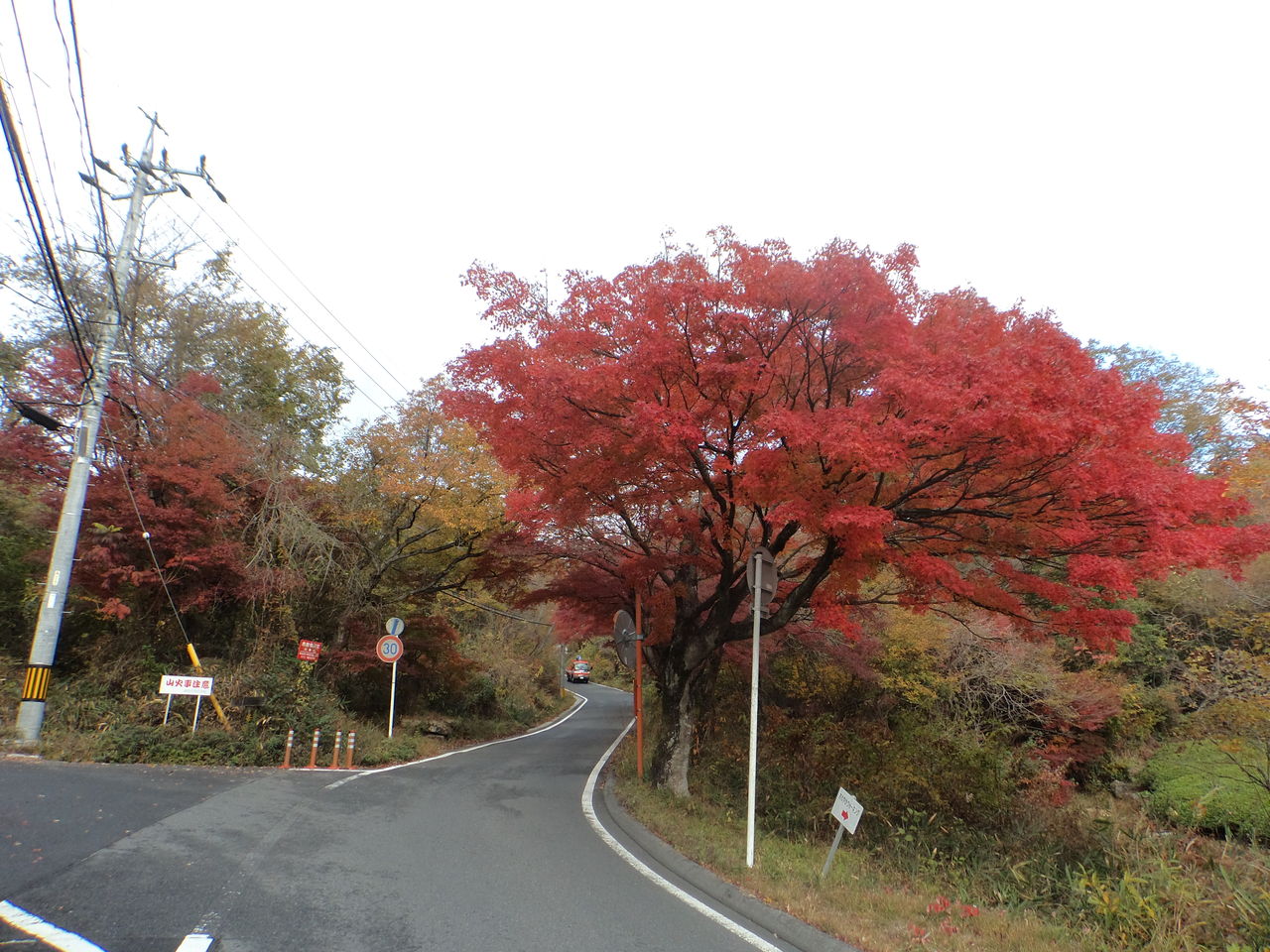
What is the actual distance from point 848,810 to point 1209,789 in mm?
9528

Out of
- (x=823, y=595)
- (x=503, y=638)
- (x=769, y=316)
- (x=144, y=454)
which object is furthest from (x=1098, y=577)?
(x=503, y=638)

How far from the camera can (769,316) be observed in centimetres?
750

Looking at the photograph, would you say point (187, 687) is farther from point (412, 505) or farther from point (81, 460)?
point (412, 505)

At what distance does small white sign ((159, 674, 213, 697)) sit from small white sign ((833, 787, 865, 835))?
1043 centimetres

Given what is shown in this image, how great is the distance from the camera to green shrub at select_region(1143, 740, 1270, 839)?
1066cm

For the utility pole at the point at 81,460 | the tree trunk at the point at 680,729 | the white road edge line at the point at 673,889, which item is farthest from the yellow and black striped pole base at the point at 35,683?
the tree trunk at the point at 680,729

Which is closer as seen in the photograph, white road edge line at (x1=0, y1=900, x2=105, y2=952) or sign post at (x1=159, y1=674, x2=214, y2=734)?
white road edge line at (x1=0, y1=900, x2=105, y2=952)

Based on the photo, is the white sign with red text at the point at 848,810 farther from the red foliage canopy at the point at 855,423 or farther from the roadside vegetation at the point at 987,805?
the red foliage canopy at the point at 855,423

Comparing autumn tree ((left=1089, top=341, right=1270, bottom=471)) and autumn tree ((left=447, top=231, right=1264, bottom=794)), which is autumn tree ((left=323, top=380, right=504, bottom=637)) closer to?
autumn tree ((left=447, top=231, right=1264, bottom=794))

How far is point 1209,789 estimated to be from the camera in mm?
11586

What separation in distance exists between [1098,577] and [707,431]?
4321 mm

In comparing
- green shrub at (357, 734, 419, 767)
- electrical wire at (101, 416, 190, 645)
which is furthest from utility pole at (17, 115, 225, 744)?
green shrub at (357, 734, 419, 767)

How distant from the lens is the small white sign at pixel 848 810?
610cm

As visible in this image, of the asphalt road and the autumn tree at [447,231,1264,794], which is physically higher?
the autumn tree at [447,231,1264,794]
